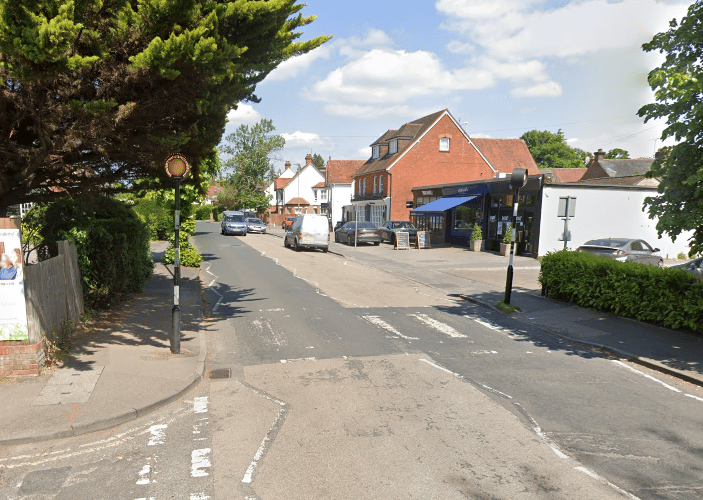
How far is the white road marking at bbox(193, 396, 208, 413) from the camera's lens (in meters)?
6.32

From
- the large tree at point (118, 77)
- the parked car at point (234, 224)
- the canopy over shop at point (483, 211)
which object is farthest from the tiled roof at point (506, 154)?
the large tree at point (118, 77)

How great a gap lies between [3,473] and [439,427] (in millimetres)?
4440

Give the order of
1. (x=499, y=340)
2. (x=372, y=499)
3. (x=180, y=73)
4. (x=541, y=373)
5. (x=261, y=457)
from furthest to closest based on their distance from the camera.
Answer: (x=499, y=340)
(x=541, y=373)
(x=180, y=73)
(x=261, y=457)
(x=372, y=499)

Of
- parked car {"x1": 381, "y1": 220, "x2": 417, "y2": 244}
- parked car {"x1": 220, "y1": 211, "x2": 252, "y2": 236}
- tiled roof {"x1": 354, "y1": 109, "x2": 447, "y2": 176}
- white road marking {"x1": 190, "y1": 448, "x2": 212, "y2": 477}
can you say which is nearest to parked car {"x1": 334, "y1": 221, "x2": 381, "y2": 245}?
parked car {"x1": 381, "y1": 220, "x2": 417, "y2": 244}

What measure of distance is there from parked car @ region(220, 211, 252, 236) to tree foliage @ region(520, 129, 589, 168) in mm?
54696

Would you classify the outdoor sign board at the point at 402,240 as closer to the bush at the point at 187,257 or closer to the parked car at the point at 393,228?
the parked car at the point at 393,228

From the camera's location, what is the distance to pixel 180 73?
663cm

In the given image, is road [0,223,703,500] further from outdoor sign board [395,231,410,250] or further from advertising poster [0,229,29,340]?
outdoor sign board [395,231,410,250]

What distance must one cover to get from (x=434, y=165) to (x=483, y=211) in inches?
554

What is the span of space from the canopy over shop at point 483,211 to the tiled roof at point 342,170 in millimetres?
27902

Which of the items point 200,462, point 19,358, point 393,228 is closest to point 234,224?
point 393,228

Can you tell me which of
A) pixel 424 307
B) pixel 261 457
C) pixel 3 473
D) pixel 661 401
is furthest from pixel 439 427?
pixel 424 307

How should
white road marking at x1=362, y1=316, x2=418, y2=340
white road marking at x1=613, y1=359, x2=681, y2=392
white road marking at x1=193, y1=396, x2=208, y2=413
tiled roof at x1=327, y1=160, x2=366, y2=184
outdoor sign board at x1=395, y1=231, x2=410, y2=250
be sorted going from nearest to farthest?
white road marking at x1=193, y1=396, x2=208, y2=413, white road marking at x1=613, y1=359, x2=681, y2=392, white road marking at x1=362, y1=316, x2=418, y2=340, outdoor sign board at x1=395, y1=231, x2=410, y2=250, tiled roof at x1=327, y1=160, x2=366, y2=184

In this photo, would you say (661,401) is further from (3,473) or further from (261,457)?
(3,473)
